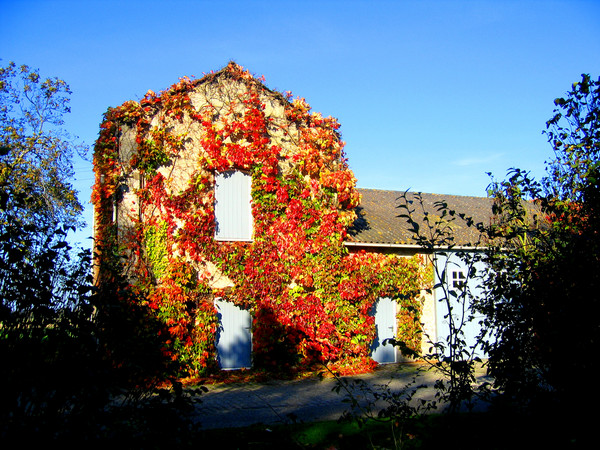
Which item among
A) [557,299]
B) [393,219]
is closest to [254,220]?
[393,219]

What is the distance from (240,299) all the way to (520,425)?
8612 millimetres

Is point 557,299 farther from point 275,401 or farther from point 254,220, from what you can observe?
point 254,220

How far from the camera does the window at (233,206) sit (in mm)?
12930

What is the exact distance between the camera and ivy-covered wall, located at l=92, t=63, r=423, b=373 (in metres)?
12.0

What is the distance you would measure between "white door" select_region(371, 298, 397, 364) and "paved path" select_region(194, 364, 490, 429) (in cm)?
180

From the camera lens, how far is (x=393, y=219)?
17.3 m

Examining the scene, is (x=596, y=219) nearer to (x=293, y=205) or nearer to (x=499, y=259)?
(x=499, y=259)

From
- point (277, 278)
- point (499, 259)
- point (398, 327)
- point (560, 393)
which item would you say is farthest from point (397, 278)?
point (560, 393)

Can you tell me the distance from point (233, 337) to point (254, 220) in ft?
9.92

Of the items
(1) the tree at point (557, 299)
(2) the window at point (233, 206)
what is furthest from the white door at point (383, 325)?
(1) the tree at point (557, 299)

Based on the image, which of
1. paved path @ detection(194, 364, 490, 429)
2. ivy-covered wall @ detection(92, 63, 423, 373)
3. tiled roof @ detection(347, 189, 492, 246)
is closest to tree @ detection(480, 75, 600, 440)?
paved path @ detection(194, 364, 490, 429)

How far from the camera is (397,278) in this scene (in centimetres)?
1426

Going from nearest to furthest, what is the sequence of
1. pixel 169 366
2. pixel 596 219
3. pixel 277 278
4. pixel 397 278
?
pixel 169 366 → pixel 596 219 → pixel 277 278 → pixel 397 278

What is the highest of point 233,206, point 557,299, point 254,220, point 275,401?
point 233,206
